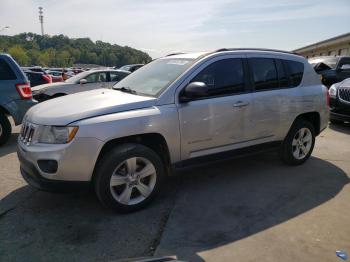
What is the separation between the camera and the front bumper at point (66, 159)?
337cm

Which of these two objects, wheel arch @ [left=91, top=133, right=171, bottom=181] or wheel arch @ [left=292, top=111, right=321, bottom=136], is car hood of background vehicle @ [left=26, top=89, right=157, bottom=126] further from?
wheel arch @ [left=292, top=111, right=321, bottom=136]

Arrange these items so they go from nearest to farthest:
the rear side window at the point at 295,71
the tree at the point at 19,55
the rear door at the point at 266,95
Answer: the rear door at the point at 266,95 < the rear side window at the point at 295,71 < the tree at the point at 19,55

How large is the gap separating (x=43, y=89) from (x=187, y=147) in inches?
321

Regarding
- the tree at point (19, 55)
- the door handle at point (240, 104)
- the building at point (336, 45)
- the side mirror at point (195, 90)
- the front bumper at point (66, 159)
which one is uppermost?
the tree at point (19, 55)

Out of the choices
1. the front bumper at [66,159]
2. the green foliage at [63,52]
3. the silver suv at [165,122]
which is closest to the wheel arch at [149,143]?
the silver suv at [165,122]

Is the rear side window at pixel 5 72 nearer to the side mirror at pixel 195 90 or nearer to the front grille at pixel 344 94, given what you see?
the side mirror at pixel 195 90

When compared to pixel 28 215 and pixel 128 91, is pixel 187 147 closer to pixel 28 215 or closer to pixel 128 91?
pixel 128 91

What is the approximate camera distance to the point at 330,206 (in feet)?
13.1

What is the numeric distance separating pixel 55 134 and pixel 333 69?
12.2 m

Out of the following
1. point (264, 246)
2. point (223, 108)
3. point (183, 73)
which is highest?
point (183, 73)

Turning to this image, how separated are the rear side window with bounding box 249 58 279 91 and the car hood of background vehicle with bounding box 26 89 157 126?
5.26 ft

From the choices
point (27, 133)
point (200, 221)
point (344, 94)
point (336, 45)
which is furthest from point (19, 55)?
point (200, 221)

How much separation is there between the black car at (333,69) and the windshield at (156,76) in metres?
9.62

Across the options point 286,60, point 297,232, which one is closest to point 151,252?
point 297,232
